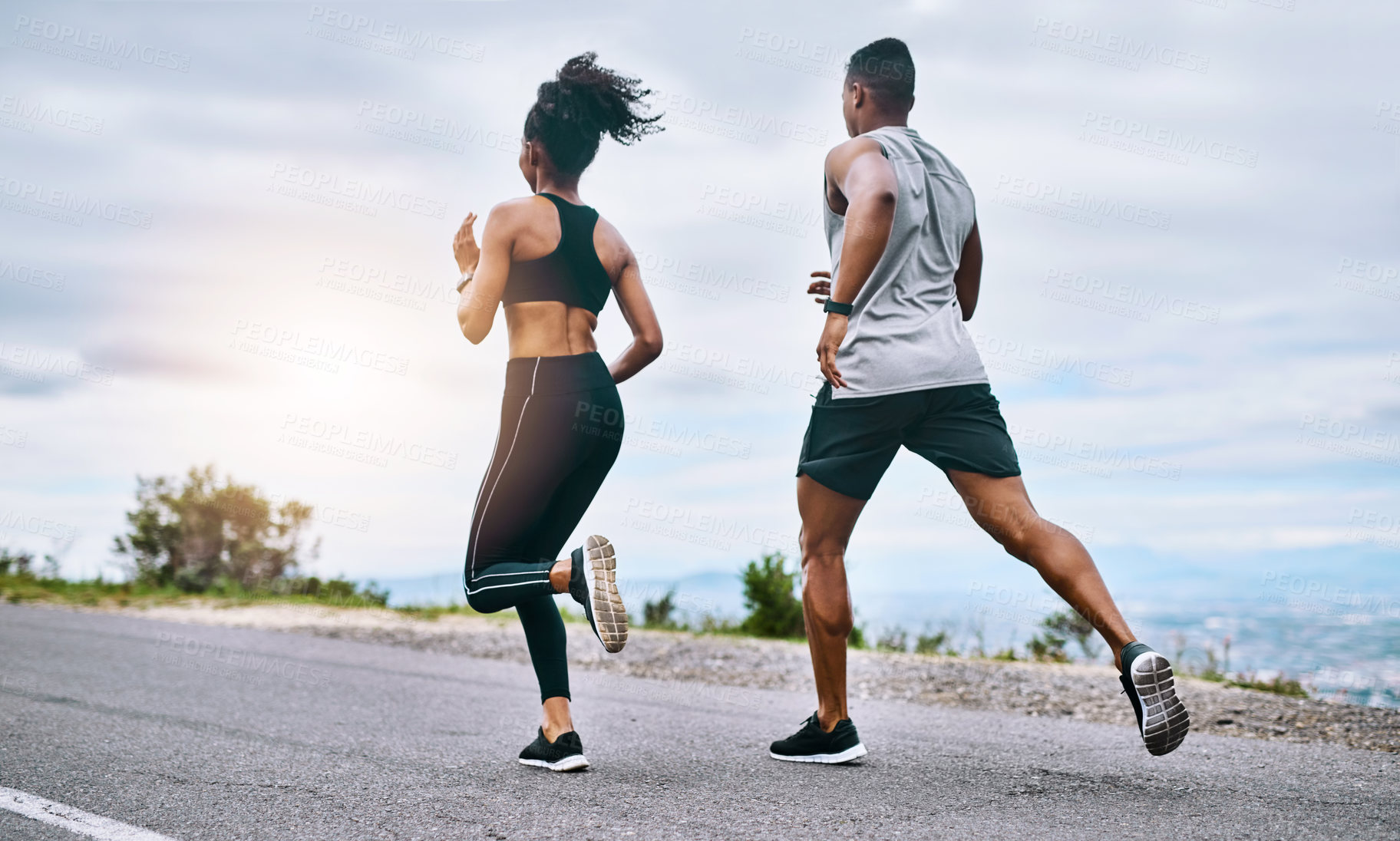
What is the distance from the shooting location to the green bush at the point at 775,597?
9.86 meters

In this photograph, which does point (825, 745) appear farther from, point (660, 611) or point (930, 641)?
point (660, 611)

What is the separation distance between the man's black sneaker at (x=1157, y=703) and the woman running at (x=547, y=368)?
70.6 inches

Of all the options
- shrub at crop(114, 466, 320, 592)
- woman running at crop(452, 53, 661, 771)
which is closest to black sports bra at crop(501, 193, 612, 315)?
woman running at crop(452, 53, 661, 771)

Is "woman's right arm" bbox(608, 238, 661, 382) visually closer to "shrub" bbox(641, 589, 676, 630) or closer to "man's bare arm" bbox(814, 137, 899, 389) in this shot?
"man's bare arm" bbox(814, 137, 899, 389)

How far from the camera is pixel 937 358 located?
349 cm

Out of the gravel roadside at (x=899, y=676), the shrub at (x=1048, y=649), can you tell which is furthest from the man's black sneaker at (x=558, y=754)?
the shrub at (x=1048, y=649)

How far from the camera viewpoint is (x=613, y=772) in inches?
147

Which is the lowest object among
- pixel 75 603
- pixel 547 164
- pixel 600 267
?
pixel 75 603

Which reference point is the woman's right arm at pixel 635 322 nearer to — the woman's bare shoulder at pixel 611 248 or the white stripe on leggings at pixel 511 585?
the woman's bare shoulder at pixel 611 248

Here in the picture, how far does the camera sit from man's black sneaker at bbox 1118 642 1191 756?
3.01 m

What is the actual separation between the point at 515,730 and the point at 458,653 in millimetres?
3731

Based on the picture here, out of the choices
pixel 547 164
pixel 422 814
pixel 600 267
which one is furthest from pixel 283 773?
pixel 547 164

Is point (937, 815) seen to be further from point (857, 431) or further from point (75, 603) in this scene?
point (75, 603)

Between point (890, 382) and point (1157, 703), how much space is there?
4.10 ft
